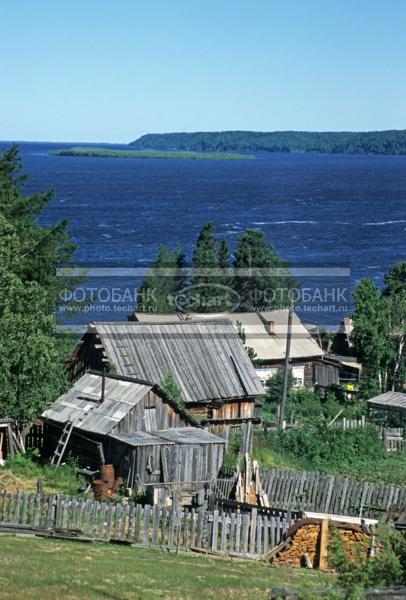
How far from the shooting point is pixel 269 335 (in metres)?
51.0

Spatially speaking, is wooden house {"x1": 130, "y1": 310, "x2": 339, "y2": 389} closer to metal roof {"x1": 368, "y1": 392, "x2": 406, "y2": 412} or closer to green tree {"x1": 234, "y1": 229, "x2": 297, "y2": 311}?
metal roof {"x1": 368, "y1": 392, "x2": 406, "y2": 412}

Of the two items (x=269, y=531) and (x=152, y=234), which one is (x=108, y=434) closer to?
(x=269, y=531)

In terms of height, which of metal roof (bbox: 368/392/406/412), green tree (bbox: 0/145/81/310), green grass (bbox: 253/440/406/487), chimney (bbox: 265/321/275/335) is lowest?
green grass (bbox: 253/440/406/487)

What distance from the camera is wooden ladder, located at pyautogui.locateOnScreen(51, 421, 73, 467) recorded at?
26.7 meters

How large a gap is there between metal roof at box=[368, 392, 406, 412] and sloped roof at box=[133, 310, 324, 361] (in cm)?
1115

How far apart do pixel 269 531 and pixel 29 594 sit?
22.0 feet

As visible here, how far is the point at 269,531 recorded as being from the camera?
18766mm

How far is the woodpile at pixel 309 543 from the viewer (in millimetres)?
17750

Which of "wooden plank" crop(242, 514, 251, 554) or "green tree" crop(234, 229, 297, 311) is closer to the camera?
"wooden plank" crop(242, 514, 251, 554)

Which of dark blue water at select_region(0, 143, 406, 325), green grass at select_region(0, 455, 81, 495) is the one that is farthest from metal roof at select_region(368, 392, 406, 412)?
dark blue water at select_region(0, 143, 406, 325)

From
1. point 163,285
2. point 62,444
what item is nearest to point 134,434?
point 62,444

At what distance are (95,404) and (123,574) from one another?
12867 mm

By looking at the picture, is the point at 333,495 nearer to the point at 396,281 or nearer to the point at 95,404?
the point at 95,404

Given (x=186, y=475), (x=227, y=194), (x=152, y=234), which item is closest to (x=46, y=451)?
(x=186, y=475)
